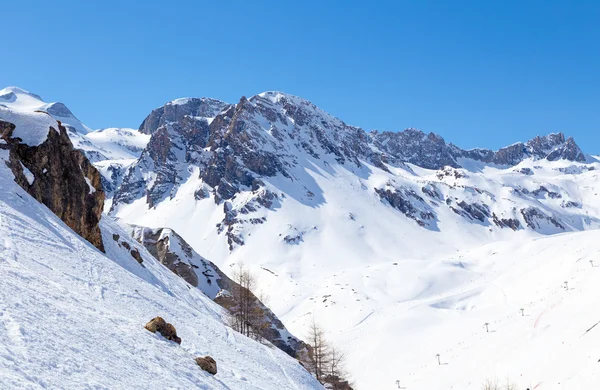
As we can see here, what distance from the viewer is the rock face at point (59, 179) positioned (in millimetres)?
24016

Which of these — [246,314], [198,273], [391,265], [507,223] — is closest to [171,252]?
[198,273]

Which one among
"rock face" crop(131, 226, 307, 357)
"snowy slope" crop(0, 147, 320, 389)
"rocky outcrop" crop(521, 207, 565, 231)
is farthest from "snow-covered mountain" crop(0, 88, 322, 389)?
"rocky outcrop" crop(521, 207, 565, 231)

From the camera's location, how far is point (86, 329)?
11.1 m

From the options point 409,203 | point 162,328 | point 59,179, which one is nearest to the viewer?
point 162,328

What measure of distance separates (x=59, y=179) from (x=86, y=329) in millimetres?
18609

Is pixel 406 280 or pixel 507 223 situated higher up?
pixel 507 223

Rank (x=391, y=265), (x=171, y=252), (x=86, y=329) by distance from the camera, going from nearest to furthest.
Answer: (x=86, y=329)
(x=171, y=252)
(x=391, y=265)

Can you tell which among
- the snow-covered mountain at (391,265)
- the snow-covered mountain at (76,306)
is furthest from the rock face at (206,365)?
the snow-covered mountain at (391,265)

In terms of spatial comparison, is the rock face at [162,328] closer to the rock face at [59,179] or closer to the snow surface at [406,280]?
the rock face at [59,179]

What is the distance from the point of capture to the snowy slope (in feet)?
28.6

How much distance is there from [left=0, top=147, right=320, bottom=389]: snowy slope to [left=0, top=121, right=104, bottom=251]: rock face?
175 cm

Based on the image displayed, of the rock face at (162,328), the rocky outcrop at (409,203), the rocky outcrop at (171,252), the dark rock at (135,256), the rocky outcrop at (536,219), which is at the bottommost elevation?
the rock face at (162,328)

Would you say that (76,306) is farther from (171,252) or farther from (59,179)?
(171,252)

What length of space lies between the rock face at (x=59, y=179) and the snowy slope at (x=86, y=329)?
1.75 meters
